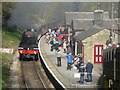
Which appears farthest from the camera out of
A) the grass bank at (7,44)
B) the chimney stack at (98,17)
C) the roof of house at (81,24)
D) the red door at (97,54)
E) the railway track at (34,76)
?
the roof of house at (81,24)

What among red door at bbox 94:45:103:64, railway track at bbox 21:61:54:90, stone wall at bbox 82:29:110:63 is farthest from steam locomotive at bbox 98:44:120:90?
stone wall at bbox 82:29:110:63

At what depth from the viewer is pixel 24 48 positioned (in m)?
35.7

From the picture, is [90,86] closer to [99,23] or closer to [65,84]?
[65,84]

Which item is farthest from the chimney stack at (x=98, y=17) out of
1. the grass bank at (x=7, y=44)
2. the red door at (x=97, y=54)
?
the grass bank at (x=7, y=44)

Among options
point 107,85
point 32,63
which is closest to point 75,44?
point 32,63

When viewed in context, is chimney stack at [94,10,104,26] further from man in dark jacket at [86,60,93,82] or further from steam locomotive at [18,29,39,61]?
man in dark jacket at [86,60,93,82]

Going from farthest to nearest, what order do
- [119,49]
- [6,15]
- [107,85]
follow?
[6,15] → [107,85] → [119,49]

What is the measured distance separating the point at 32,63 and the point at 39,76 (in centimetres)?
659

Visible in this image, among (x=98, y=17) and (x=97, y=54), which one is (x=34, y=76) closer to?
(x=97, y=54)

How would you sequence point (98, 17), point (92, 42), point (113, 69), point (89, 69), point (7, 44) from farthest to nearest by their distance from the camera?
1. point (7, 44)
2. point (98, 17)
3. point (92, 42)
4. point (89, 69)
5. point (113, 69)

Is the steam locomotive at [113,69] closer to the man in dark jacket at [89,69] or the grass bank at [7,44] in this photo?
the man in dark jacket at [89,69]

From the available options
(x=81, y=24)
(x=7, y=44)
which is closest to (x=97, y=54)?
(x=81, y=24)

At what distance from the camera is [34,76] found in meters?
28.1

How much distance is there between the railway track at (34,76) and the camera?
24770mm
